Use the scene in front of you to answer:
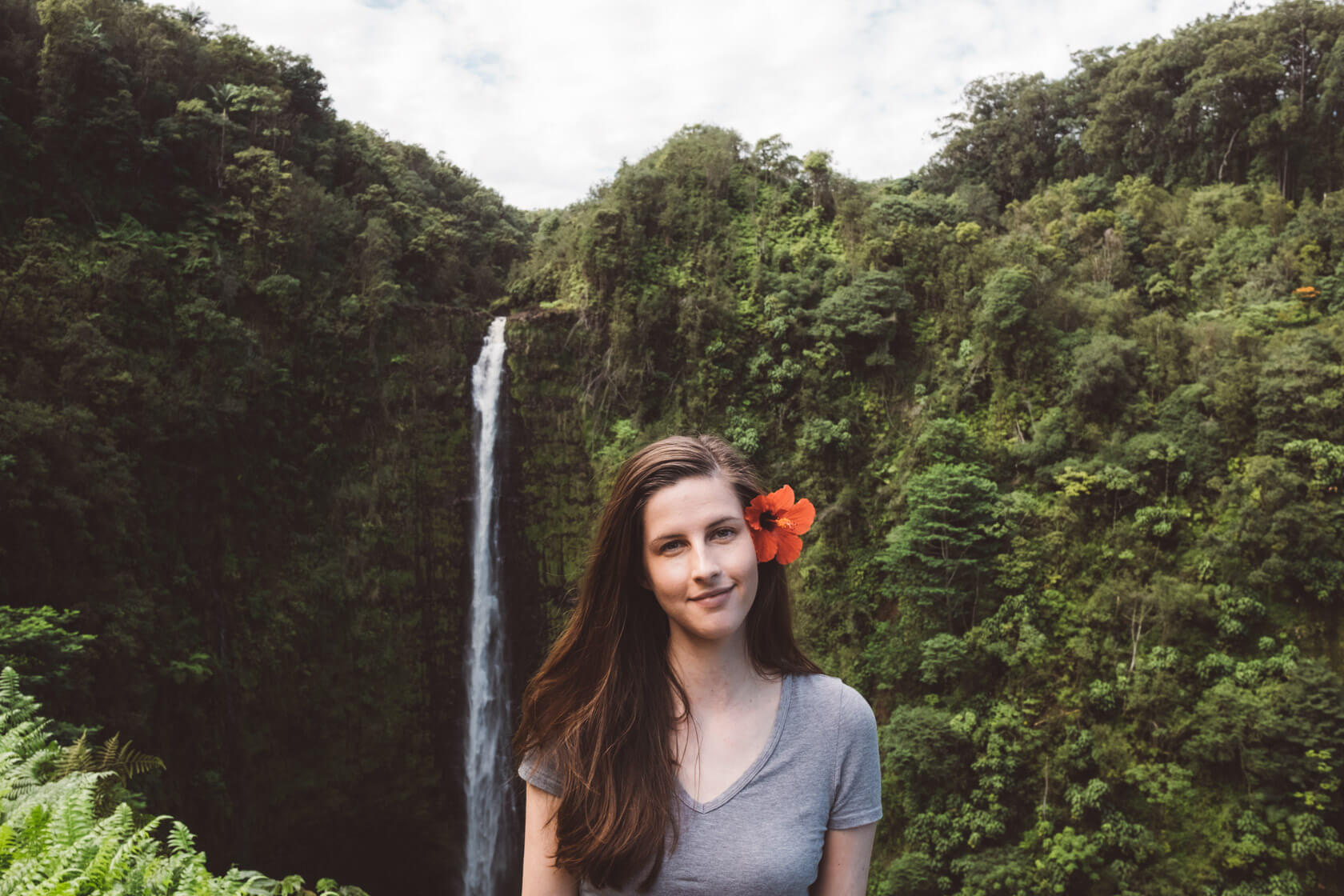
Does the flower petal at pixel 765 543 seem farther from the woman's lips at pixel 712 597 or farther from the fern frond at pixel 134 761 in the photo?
the fern frond at pixel 134 761

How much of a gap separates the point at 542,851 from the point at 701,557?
0.51 m

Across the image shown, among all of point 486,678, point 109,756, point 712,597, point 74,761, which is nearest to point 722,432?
point 486,678

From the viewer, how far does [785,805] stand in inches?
46.6

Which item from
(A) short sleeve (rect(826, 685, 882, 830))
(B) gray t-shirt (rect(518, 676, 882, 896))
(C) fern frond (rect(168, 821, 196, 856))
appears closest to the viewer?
(B) gray t-shirt (rect(518, 676, 882, 896))

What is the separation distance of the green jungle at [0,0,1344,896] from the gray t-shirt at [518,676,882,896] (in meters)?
7.10

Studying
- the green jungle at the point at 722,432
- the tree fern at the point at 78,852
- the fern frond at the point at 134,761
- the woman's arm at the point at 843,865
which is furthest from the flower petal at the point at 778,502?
the green jungle at the point at 722,432

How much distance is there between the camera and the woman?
1156mm

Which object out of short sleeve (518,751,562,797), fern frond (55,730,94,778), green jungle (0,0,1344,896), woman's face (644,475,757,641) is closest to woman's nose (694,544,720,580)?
woman's face (644,475,757,641)

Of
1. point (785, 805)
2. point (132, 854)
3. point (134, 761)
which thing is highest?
point (785, 805)

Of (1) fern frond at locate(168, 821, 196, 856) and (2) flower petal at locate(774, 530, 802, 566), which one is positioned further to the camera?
(1) fern frond at locate(168, 821, 196, 856)

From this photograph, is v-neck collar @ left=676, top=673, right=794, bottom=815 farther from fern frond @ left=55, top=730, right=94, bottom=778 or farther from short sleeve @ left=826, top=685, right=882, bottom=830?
fern frond @ left=55, top=730, right=94, bottom=778

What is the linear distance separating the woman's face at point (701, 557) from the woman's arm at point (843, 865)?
0.35 m

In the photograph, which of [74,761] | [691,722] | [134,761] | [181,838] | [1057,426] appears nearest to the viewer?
[691,722]

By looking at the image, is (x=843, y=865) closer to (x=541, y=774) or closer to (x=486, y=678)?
(x=541, y=774)
